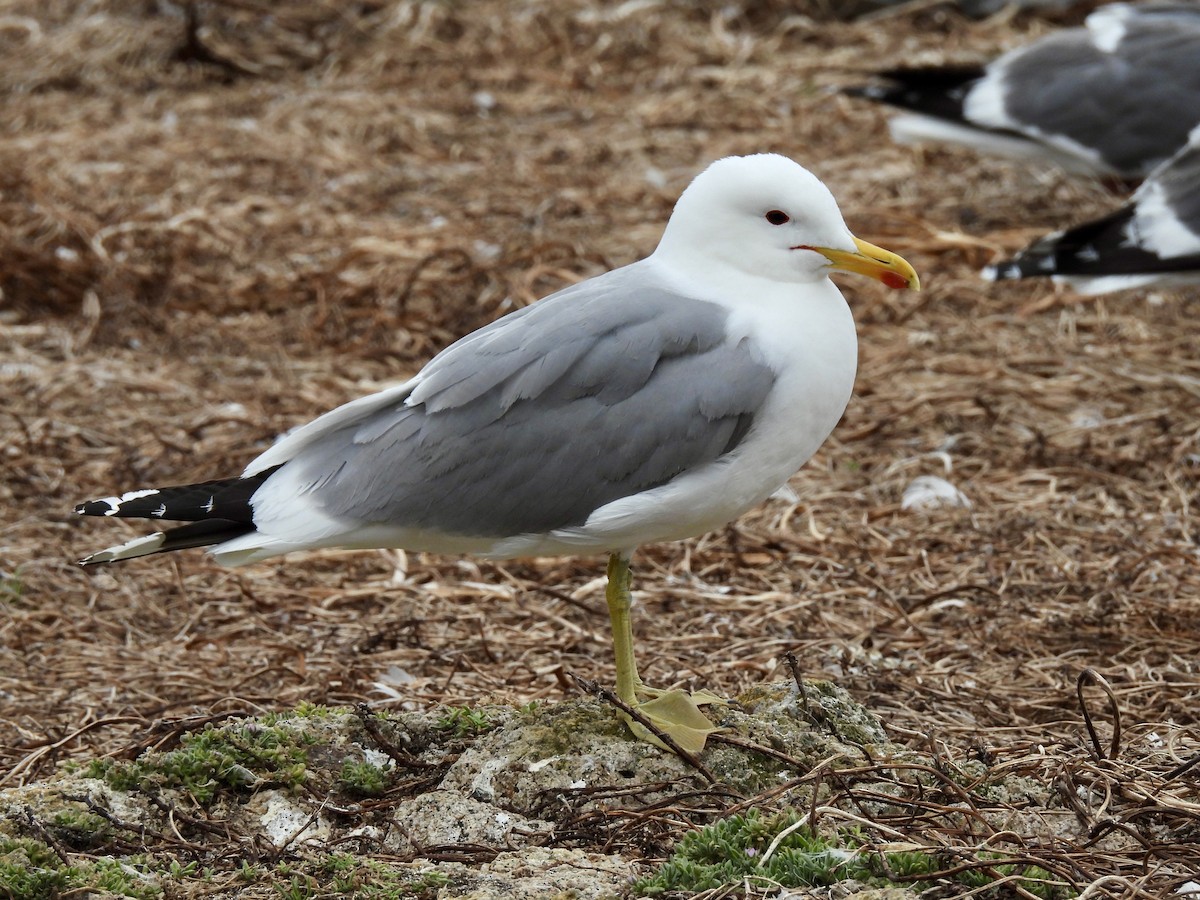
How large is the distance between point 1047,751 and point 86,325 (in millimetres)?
4184

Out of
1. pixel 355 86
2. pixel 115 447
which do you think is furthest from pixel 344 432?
pixel 355 86

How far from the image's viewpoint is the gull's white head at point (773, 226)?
3018 mm

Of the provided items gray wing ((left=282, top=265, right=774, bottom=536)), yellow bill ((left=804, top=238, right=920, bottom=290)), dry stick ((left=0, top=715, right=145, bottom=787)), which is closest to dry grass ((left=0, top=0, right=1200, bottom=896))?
dry stick ((left=0, top=715, right=145, bottom=787))

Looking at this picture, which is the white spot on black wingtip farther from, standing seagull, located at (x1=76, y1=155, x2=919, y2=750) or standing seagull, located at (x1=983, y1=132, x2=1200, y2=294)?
standing seagull, located at (x1=983, y1=132, x2=1200, y2=294)

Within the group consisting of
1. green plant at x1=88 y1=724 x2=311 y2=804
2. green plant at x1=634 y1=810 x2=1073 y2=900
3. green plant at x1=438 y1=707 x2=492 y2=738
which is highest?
green plant at x1=634 y1=810 x2=1073 y2=900

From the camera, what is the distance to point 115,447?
5.02 metres

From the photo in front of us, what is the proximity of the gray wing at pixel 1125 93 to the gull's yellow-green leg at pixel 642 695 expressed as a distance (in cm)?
456

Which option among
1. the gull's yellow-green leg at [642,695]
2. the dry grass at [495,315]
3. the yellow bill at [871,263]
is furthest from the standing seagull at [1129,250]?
the gull's yellow-green leg at [642,695]

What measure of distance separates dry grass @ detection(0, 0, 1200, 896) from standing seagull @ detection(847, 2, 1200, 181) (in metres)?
0.30

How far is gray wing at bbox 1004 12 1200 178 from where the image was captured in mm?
6770

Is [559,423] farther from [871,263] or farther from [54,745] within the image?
[54,745]

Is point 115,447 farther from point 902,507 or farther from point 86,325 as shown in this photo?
point 902,507

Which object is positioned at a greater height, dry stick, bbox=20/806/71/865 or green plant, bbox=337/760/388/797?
dry stick, bbox=20/806/71/865

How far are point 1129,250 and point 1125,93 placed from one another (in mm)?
1690
